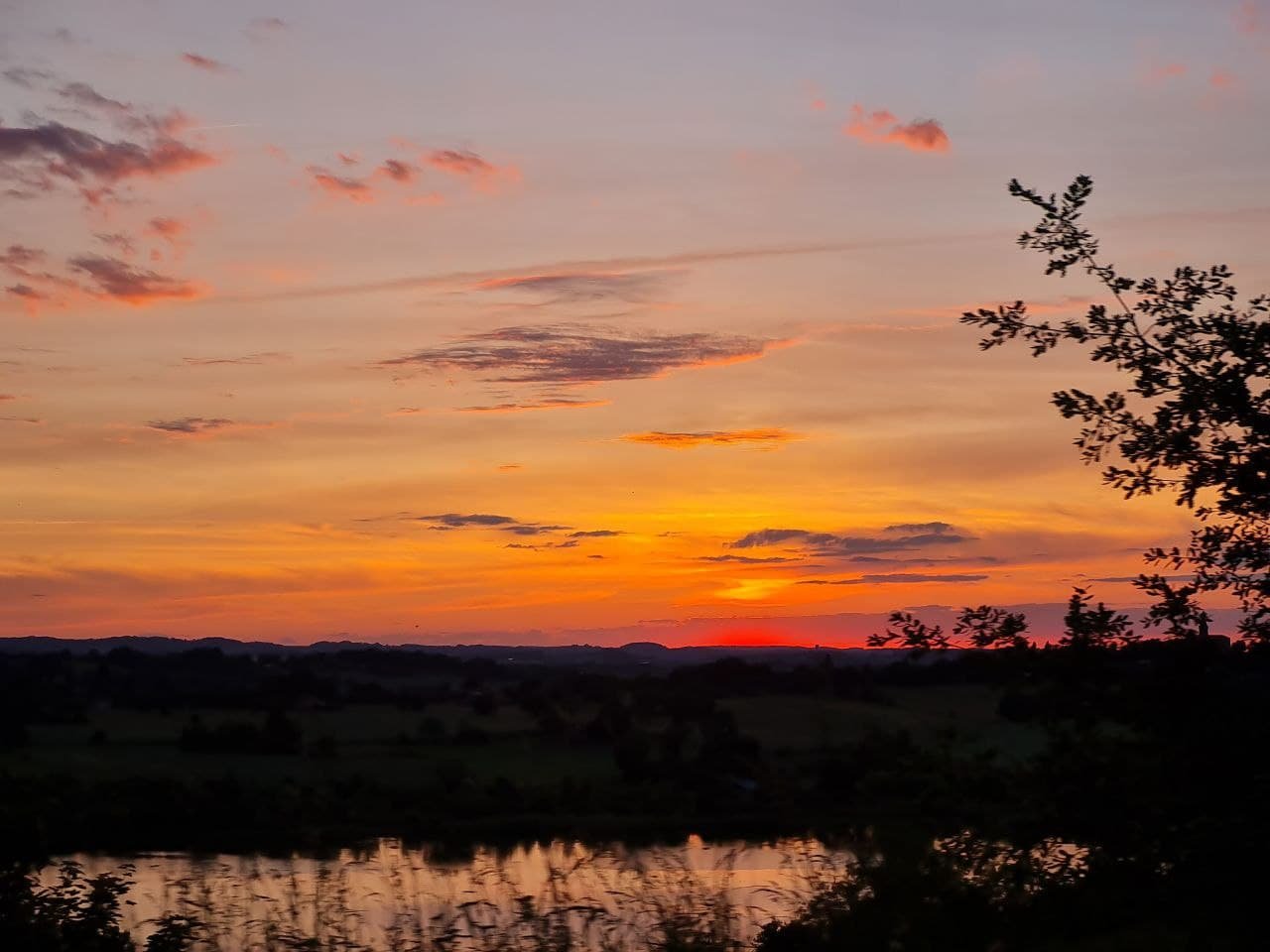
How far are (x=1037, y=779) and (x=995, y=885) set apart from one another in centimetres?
120

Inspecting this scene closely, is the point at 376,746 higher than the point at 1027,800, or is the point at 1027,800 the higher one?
the point at 1027,800

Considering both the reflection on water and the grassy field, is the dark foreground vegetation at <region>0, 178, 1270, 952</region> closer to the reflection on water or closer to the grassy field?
the reflection on water

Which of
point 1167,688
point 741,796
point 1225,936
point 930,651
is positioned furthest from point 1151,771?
point 741,796

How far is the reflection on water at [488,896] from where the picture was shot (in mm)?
8047

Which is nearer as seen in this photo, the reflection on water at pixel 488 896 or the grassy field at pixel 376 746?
the reflection on water at pixel 488 896

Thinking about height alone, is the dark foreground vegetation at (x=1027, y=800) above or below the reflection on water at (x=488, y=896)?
above

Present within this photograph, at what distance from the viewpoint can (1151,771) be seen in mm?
6754

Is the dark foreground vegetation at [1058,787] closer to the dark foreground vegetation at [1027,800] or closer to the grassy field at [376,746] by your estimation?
the dark foreground vegetation at [1027,800]

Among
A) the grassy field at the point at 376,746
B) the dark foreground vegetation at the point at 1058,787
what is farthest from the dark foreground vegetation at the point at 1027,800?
the grassy field at the point at 376,746

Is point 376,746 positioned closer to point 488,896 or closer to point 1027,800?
point 488,896

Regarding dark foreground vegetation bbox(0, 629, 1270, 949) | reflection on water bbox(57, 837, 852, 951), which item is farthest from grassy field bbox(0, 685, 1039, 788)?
reflection on water bbox(57, 837, 852, 951)

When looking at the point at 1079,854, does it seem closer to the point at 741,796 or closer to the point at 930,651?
the point at 930,651

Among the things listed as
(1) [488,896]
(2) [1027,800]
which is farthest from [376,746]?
(2) [1027,800]

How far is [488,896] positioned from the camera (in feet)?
28.5
